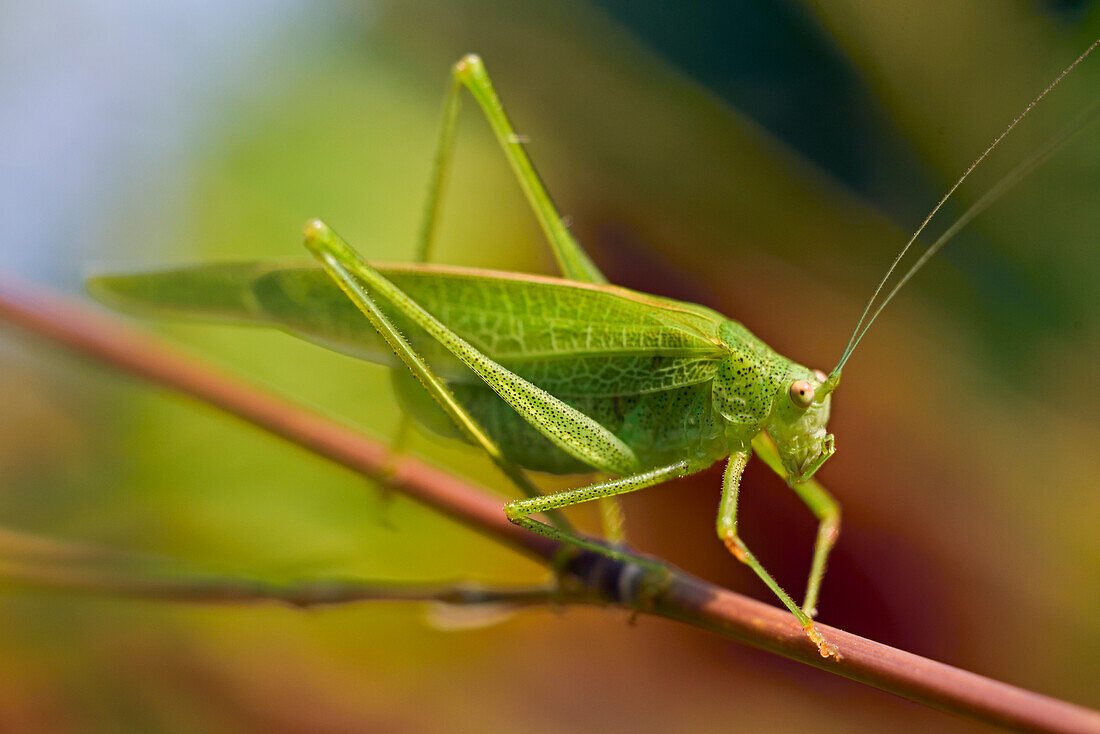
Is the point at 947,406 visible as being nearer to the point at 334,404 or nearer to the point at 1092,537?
the point at 1092,537

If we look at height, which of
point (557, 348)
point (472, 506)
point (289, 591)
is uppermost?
point (557, 348)

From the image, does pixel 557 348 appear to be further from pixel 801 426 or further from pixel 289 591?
pixel 289 591

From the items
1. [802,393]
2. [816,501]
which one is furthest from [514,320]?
[816,501]

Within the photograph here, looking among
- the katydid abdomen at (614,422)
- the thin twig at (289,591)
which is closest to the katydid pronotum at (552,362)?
the katydid abdomen at (614,422)

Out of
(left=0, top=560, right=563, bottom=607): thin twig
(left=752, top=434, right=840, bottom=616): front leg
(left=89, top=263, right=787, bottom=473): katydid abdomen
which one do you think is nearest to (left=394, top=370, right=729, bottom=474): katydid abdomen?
(left=89, top=263, right=787, bottom=473): katydid abdomen

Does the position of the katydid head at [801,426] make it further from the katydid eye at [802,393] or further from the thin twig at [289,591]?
the thin twig at [289,591]

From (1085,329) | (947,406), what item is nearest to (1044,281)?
(1085,329)

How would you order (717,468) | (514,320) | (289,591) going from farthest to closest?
(717,468) → (514,320) → (289,591)
